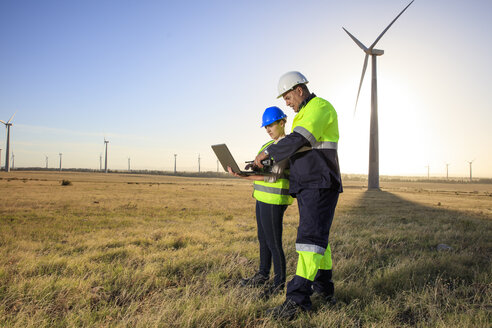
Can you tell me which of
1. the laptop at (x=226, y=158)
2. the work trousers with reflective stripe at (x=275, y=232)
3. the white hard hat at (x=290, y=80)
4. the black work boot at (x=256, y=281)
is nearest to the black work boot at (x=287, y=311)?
the work trousers with reflective stripe at (x=275, y=232)

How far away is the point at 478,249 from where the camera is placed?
20.4 feet

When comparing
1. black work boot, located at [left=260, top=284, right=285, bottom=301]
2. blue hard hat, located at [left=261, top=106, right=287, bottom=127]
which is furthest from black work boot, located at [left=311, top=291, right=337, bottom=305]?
blue hard hat, located at [left=261, top=106, right=287, bottom=127]

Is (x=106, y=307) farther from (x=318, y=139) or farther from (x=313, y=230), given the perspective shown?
(x=318, y=139)

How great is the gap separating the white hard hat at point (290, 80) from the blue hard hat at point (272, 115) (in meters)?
0.39

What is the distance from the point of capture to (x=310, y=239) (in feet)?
10.1

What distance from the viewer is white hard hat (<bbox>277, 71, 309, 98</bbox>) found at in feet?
11.1

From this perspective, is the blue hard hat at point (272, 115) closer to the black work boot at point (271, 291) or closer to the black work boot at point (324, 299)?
the black work boot at point (271, 291)

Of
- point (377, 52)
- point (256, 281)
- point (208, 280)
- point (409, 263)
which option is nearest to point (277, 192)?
point (256, 281)

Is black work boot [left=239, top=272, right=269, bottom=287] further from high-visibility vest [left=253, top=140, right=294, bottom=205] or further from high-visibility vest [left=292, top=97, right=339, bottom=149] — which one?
high-visibility vest [left=292, top=97, right=339, bottom=149]

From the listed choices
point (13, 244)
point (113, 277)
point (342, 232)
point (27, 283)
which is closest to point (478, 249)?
point (342, 232)

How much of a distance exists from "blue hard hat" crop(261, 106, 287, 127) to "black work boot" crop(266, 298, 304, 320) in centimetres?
210

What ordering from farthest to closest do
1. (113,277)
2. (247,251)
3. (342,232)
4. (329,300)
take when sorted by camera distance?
(342,232) < (247,251) < (113,277) < (329,300)

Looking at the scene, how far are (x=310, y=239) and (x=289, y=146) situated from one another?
99 centimetres

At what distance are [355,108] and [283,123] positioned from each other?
113ft
